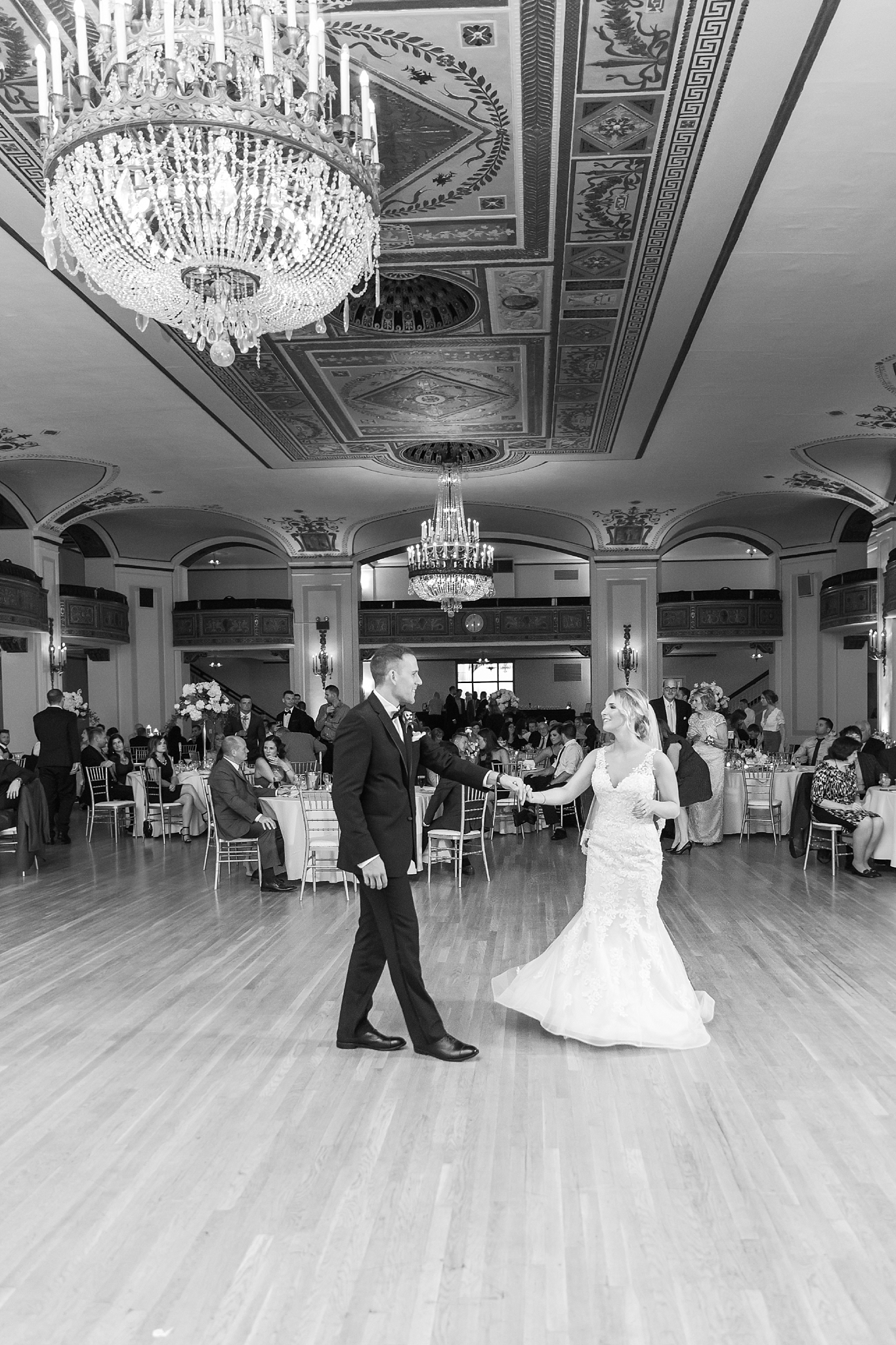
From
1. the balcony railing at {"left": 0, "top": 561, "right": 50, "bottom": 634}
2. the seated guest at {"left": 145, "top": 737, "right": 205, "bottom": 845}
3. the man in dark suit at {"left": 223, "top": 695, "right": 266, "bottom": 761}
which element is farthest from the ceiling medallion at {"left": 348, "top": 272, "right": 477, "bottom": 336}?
the balcony railing at {"left": 0, "top": 561, "right": 50, "bottom": 634}

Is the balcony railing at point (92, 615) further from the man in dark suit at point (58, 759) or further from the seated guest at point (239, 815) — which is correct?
the seated guest at point (239, 815)

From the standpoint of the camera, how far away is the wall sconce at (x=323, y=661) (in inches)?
685

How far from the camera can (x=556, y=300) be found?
7.41 metres

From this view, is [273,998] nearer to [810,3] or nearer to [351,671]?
[810,3]

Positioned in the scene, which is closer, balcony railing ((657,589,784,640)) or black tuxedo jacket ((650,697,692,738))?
black tuxedo jacket ((650,697,692,738))

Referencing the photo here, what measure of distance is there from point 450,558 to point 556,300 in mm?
5405

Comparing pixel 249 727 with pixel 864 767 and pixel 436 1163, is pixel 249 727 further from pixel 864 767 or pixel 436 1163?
pixel 436 1163

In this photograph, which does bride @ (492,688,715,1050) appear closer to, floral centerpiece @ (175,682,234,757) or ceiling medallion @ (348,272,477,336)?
ceiling medallion @ (348,272,477,336)

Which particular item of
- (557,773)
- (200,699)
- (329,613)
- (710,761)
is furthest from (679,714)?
(329,613)

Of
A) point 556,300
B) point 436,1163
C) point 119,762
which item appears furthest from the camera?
point 119,762

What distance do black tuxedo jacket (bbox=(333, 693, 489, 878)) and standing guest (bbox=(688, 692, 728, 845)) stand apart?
6142 mm

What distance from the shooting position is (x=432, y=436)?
11.6 meters

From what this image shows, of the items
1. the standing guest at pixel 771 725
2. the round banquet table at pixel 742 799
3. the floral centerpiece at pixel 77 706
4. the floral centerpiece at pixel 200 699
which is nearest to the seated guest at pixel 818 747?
the round banquet table at pixel 742 799

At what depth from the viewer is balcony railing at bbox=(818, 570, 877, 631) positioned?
16.3 m
